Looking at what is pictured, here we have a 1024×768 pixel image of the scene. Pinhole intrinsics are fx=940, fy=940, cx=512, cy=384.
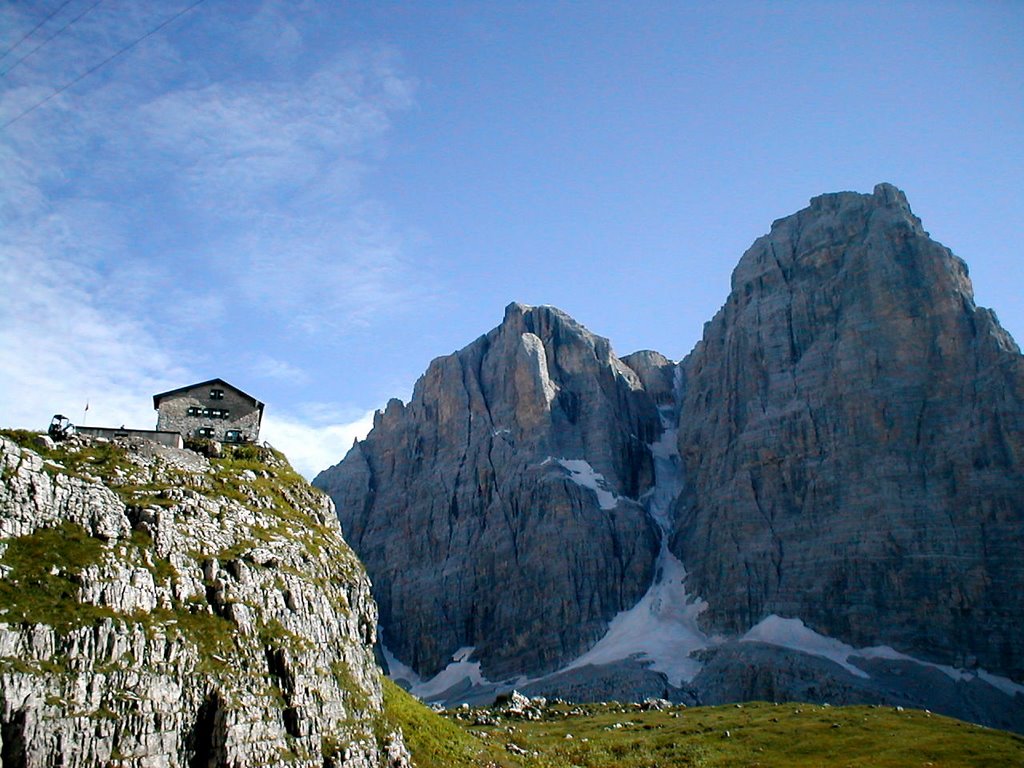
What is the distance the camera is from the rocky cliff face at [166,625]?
5297cm

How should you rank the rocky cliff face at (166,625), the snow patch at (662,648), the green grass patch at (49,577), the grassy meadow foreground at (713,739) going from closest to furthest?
→ the rocky cliff face at (166,625)
the green grass patch at (49,577)
the grassy meadow foreground at (713,739)
the snow patch at (662,648)

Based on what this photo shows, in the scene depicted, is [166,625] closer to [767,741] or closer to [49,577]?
[49,577]

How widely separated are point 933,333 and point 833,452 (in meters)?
31.6

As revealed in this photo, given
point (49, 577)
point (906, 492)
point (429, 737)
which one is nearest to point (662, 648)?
point (906, 492)

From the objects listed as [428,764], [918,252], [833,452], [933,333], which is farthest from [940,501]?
[428,764]

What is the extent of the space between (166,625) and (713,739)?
73265mm

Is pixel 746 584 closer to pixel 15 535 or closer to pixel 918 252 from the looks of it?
pixel 918 252

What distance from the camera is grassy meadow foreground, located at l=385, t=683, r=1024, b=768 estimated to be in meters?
85.9

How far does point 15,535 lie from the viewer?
58312mm

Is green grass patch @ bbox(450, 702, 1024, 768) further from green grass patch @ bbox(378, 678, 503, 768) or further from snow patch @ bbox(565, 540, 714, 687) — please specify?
snow patch @ bbox(565, 540, 714, 687)

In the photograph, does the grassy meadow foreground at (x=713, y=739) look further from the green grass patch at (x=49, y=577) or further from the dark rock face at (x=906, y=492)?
the dark rock face at (x=906, y=492)

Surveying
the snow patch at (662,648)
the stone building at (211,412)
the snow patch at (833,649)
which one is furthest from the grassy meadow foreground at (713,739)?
the snow patch at (662,648)

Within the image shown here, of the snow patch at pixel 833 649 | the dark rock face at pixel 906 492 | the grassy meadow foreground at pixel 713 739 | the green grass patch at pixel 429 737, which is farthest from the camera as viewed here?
the dark rock face at pixel 906 492

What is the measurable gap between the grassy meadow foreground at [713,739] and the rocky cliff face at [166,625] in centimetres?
1057
